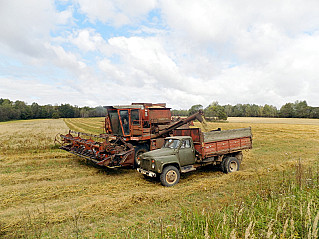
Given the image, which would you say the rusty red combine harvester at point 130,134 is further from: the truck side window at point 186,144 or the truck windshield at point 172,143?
the truck side window at point 186,144

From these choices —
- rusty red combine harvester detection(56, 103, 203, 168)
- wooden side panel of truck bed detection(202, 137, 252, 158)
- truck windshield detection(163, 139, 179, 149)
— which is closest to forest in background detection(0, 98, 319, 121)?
rusty red combine harvester detection(56, 103, 203, 168)

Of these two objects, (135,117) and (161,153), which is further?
(135,117)

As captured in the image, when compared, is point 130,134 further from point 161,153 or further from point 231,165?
point 231,165

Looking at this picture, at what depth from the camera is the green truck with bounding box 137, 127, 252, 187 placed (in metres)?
8.30

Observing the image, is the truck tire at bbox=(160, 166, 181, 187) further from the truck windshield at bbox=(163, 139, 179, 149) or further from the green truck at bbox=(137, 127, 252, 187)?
the truck windshield at bbox=(163, 139, 179, 149)

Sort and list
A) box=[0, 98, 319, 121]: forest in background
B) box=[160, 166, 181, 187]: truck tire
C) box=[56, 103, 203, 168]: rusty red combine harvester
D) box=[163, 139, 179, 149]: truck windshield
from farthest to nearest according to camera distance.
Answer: box=[0, 98, 319, 121]: forest in background → box=[56, 103, 203, 168]: rusty red combine harvester → box=[163, 139, 179, 149]: truck windshield → box=[160, 166, 181, 187]: truck tire

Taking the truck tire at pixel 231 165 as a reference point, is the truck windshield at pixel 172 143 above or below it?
above

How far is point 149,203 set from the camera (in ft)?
21.1

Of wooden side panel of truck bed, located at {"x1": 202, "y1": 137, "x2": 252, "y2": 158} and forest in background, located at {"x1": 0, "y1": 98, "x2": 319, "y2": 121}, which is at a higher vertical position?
forest in background, located at {"x1": 0, "y1": 98, "x2": 319, "y2": 121}

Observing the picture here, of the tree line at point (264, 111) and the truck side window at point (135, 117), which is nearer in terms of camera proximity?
the truck side window at point (135, 117)

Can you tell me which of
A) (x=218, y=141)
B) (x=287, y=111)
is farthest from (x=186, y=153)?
(x=287, y=111)

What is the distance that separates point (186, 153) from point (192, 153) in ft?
1.17

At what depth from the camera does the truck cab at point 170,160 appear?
8.16 m

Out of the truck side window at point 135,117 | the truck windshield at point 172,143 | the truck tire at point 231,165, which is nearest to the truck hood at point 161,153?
the truck windshield at point 172,143
